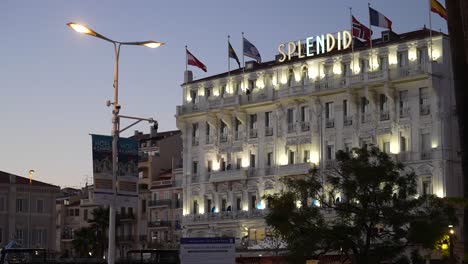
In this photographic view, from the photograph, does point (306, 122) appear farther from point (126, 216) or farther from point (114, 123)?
point (114, 123)

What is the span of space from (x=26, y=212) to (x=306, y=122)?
3811 centimetres

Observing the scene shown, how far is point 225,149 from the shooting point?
11212cm

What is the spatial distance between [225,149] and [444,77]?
2877 cm

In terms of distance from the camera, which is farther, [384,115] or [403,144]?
[384,115]

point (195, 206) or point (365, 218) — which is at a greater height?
point (195, 206)

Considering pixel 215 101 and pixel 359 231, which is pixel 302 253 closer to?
pixel 359 231

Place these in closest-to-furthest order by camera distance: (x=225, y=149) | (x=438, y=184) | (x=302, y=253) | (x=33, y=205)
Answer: (x=302, y=253) < (x=438, y=184) < (x=225, y=149) < (x=33, y=205)

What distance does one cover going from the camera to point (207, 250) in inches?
1497

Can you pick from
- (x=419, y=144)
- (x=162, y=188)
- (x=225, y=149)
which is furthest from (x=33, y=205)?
(x=419, y=144)

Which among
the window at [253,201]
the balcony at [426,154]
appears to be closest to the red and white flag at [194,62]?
the window at [253,201]

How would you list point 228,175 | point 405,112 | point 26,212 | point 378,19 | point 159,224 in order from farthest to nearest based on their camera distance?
point 159,224 < point 26,212 < point 228,175 < point 405,112 < point 378,19

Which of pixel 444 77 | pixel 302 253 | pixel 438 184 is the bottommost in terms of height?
pixel 302 253

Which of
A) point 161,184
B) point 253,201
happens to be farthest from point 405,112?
point 161,184

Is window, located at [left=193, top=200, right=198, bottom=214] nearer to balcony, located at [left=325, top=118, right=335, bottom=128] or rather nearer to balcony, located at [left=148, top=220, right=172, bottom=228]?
balcony, located at [left=148, top=220, right=172, bottom=228]
